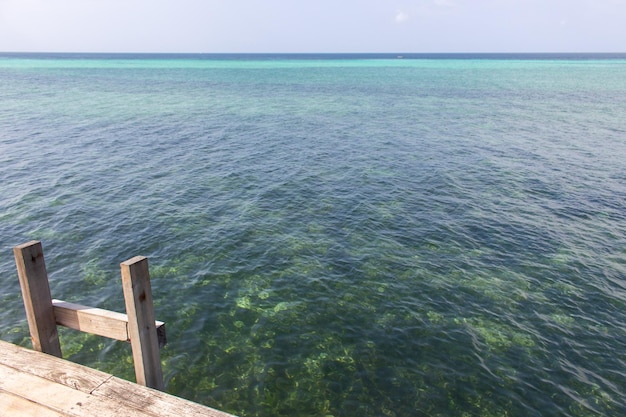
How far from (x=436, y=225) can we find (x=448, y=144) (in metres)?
21.3

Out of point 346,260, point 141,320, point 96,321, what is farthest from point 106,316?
point 346,260

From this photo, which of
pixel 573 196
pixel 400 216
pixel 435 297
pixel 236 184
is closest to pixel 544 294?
Result: pixel 435 297

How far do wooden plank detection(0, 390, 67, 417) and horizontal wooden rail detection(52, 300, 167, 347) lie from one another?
1.45 metres

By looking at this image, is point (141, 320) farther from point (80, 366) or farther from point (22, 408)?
point (22, 408)

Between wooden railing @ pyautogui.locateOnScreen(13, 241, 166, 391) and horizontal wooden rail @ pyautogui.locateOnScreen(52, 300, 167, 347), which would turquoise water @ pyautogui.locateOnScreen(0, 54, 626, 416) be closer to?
wooden railing @ pyautogui.locateOnScreen(13, 241, 166, 391)

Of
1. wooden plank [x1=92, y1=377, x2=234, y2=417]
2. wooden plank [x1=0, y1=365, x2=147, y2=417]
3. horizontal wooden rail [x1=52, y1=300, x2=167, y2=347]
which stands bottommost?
wooden plank [x1=92, y1=377, x2=234, y2=417]

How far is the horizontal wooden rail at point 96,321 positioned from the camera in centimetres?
738

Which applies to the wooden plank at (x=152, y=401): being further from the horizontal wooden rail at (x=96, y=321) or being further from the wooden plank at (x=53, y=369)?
the horizontal wooden rail at (x=96, y=321)

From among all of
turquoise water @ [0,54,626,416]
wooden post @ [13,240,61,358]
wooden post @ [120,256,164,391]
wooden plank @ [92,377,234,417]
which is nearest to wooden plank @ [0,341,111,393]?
wooden plank @ [92,377,234,417]

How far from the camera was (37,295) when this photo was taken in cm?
748

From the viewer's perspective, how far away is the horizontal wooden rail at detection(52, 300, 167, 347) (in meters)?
7.38

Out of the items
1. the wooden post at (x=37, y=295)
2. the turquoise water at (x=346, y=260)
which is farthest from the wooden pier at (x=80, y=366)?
the turquoise water at (x=346, y=260)

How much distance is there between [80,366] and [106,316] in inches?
37.3

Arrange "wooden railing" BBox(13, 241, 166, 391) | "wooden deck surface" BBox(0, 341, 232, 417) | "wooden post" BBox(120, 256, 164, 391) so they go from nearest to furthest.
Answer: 1. "wooden deck surface" BBox(0, 341, 232, 417)
2. "wooden post" BBox(120, 256, 164, 391)
3. "wooden railing" BBox(13, 241, 166, 391)
